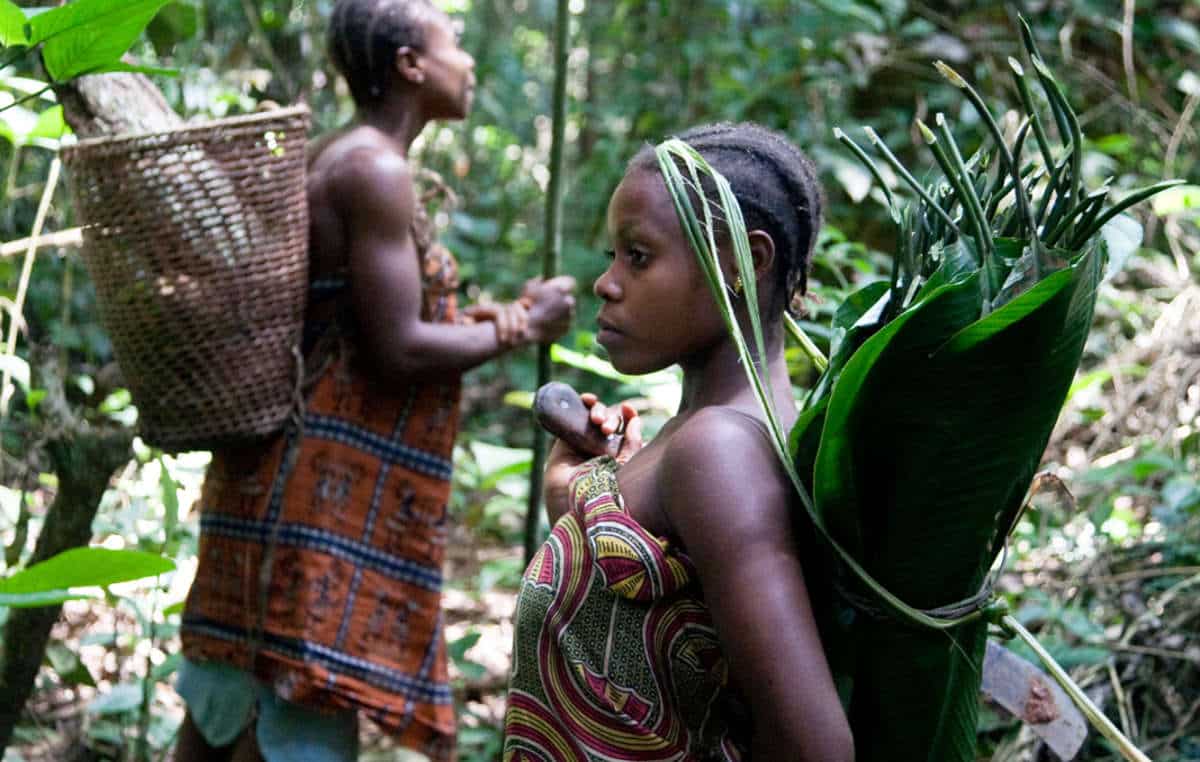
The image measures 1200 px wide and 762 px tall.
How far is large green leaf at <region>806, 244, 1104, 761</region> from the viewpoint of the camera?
3.29ft

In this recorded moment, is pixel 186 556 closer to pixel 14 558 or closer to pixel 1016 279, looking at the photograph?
pixel 14 558

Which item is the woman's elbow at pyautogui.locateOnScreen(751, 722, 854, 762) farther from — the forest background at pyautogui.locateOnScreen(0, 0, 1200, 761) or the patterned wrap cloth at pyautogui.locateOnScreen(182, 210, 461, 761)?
the patterned wrap cloth at pyautogui.locateOnScreen(182, 210, 461, 761)

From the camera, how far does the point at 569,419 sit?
1.48 meters

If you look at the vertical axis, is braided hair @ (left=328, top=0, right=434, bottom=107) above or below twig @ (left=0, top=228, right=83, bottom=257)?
above

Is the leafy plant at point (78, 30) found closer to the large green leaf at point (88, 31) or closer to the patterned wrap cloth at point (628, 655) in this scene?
the large green leaf at point (88, 31)

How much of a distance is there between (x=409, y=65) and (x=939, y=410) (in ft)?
5.13

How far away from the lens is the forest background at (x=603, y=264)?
7.85 ft

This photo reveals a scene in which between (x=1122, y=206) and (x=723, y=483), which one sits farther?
(x=723, y=483)

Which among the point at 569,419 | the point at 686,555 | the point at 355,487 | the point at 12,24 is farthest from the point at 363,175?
the point at 686,555

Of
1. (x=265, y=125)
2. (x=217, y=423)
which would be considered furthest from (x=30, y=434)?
(x=265, y=125)

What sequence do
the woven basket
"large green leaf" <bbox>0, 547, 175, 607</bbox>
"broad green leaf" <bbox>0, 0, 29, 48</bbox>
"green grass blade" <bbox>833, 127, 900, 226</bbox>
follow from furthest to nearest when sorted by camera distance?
the woven basket, "broad green leaf" <bbox>0, 0, 29, 48</bbox>, "green grass blade" <bbox>833, 127, 900, 226</bbox>, "large green leaf" <bbox>0, 547, 175, 607</bbox>

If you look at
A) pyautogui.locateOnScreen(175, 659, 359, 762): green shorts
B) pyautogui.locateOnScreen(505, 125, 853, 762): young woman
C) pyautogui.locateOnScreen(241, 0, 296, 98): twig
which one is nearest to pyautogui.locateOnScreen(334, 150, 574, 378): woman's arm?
pyautogui.locateOnScreen(175, 659, 359, 762): green shorts

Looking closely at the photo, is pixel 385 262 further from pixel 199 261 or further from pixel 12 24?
pixel 12 24

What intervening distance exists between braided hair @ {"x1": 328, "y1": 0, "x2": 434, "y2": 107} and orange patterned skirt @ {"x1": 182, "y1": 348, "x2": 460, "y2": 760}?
0.52 metres
